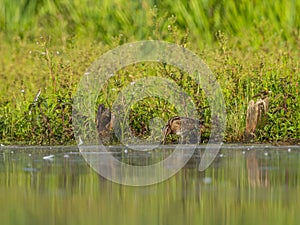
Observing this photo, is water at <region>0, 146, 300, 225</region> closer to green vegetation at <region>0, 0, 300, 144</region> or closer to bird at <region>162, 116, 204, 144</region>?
bird at <region>162, 116, 204, 144</region>

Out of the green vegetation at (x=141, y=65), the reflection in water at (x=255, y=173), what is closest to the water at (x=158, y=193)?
the reflection in water at (x=255, y=173)

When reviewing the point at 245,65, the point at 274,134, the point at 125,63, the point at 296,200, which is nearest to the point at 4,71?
the point at 125,63

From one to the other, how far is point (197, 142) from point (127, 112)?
81cm

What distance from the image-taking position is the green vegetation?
989 centimetres

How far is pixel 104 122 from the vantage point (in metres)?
9.67

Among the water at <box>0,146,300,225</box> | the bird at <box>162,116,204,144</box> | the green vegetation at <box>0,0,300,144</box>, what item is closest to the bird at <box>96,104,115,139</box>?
the green vegetation at <box>0,0,300,144</box>

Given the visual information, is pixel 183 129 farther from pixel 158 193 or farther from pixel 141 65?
pixel 158 193

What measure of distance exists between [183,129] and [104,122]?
775mm

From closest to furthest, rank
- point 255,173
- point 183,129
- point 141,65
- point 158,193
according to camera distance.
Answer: point 158,193 → point 255,173 → point 183,129 → point 141,65

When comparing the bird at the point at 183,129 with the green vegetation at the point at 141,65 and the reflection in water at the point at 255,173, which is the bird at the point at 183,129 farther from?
the reflection in water at the point at 255,173

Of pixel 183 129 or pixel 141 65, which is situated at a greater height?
pixel 141 65

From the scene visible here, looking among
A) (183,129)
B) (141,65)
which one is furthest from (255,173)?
(141,65)

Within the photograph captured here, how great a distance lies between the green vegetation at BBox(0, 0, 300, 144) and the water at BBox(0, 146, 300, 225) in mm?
1028

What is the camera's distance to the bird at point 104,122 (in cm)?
966
